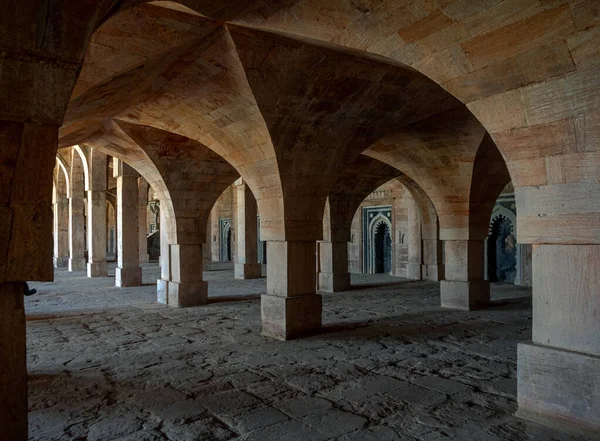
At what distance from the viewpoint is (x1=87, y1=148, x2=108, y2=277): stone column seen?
1730 centimetres

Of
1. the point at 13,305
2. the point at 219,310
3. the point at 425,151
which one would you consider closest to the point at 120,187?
the point at 219,310

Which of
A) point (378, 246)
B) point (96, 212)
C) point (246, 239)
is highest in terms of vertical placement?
point (96, 212)

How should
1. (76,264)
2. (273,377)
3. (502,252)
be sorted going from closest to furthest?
(273,377) → (502,252) → (76,264)

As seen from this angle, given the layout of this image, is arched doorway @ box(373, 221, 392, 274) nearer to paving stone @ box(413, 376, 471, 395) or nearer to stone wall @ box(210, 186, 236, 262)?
stone wall @ box(210, 186, 236, 262)

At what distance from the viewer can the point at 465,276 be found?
32.9 feet

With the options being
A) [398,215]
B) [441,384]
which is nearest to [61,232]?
[398,215]

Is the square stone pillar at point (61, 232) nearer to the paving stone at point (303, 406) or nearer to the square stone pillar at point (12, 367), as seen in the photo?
the paving stone at point (303, 406)

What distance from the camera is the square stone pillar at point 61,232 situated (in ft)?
72.8

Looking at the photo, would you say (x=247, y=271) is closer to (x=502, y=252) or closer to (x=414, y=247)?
(x=414, y=247)

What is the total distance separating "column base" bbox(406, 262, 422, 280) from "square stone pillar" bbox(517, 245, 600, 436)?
13.1 m

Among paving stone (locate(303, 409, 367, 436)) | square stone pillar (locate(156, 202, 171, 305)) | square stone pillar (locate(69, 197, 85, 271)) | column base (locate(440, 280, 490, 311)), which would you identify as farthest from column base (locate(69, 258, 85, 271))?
paving stone (locate(303, 409, 367, 436))

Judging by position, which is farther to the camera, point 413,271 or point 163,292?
point 413,271

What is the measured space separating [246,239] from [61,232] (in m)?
10.4

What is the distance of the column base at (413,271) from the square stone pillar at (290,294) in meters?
10.0
